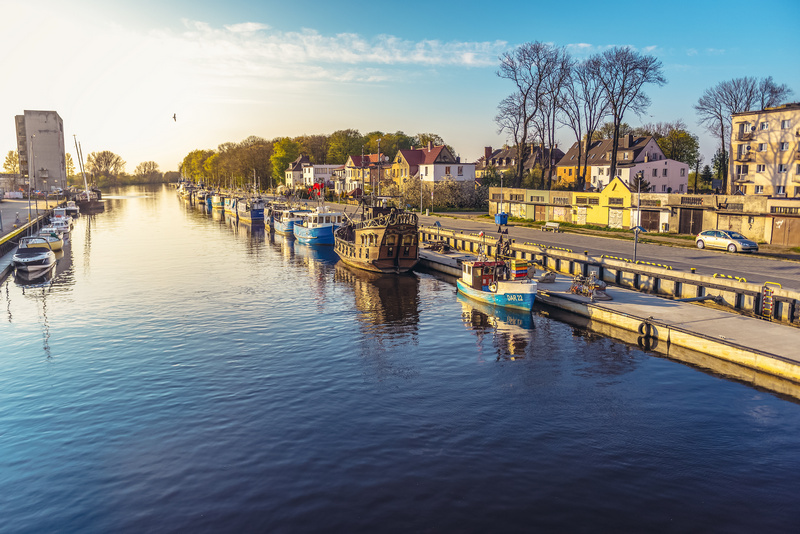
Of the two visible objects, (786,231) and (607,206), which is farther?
(607,206)

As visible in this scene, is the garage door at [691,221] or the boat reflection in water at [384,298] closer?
the boat reflection in water at [384,298]

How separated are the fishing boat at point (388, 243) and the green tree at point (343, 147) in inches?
5049

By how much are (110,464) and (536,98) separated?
8570 cm

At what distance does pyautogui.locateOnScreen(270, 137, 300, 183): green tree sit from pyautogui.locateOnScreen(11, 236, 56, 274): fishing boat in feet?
444

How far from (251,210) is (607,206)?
233 ft

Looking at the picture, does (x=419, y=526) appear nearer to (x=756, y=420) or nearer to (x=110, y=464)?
(x=110, y=464)

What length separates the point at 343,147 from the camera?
182m

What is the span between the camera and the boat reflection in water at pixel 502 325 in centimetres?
3088

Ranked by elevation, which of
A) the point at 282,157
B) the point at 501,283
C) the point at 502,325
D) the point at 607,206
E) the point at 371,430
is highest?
the point at 282,157

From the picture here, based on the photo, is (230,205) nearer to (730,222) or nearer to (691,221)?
(691,221)

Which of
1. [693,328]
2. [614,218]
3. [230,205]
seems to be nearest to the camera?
[693,328]

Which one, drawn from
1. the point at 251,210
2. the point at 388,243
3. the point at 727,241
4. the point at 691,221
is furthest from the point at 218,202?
the point at 727,241

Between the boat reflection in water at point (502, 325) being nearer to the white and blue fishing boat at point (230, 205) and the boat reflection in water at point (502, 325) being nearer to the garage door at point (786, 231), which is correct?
the garage door at point (786, 231)

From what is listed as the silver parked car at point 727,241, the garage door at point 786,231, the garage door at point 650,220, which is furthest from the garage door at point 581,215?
the garage door at point 786,231
